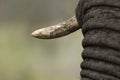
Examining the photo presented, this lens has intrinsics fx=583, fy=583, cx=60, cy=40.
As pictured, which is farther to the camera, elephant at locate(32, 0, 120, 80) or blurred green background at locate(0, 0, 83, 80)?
blurred green background at locate(0, 0, 83, 80)

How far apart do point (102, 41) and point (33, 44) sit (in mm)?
5716

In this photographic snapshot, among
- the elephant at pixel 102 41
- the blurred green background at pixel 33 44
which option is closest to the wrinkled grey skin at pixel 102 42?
the elephant at pixel 102 41

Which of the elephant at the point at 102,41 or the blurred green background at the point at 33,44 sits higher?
the blurred green background at the point at 33,44

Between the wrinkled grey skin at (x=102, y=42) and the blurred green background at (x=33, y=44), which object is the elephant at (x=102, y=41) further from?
the blurred green background at (x=33, y=44)

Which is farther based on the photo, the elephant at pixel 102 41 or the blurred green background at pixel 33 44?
the blurred green background at pixel 33 44

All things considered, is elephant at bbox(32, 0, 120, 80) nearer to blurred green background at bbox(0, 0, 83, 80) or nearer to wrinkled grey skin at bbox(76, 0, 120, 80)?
wrinkled grey skin at bbox(76, 0, 120, 80)

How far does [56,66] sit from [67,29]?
4.89 metres

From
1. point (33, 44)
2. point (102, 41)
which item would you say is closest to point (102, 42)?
point (102, 41)

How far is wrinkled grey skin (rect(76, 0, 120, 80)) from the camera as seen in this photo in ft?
4.65

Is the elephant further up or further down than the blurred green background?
further down

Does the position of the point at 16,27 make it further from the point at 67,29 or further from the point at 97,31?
A: the point at 97,31

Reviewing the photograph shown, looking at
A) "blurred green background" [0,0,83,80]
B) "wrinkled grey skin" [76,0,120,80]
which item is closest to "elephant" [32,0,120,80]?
"wrinkled grey skin" [76,0,120,80]

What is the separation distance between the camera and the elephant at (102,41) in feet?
4.66

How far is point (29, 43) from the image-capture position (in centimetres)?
718
